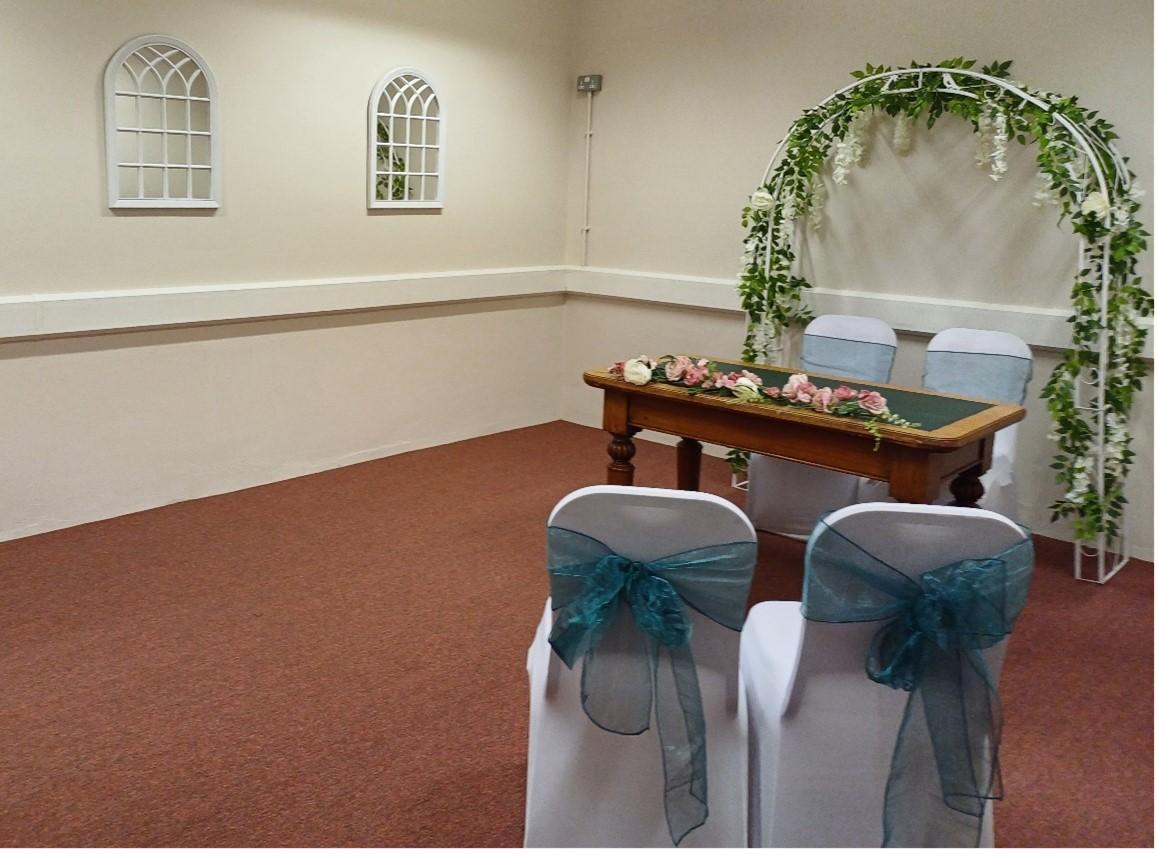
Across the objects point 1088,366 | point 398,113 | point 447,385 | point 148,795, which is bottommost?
point 148,795

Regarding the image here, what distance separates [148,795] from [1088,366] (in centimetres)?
367

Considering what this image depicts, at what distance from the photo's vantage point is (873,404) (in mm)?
3736

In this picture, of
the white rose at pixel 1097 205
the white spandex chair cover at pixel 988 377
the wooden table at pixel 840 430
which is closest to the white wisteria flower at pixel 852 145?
the white spandex chair cover at pixel 988 377

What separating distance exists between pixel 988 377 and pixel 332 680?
2.76 m

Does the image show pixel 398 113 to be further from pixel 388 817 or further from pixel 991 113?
pixel 388 817

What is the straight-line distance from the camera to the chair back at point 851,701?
7.04ft

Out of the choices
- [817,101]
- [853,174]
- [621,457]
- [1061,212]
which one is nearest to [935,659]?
[621,457]

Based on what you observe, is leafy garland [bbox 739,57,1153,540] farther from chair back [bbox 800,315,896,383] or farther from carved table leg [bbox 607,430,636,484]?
carved table leg [bbox 607,430,636,484]

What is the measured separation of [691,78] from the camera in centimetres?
612

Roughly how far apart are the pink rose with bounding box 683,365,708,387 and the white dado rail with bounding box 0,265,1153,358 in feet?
5.48

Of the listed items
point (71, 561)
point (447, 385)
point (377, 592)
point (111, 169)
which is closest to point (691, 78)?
point (447, 385)

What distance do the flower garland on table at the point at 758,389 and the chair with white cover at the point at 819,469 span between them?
0.51 m

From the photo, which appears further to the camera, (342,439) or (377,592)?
(342,439)

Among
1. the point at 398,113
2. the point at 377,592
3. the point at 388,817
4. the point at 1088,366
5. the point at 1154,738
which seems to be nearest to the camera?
the point at 388,817
